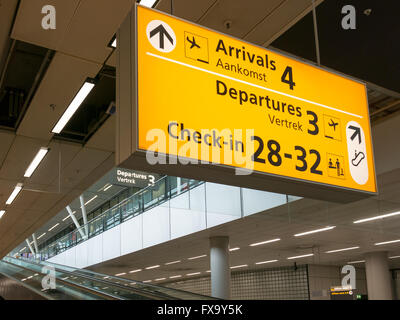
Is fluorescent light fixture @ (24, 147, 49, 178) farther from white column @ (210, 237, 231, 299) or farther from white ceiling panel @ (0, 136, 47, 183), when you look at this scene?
white column @ (210, 237, 231, 299)

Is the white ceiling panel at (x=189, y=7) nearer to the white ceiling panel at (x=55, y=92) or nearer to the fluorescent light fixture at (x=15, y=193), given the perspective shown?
the white ceiling panel at (x=55, y=92)

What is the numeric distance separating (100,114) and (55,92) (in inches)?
54.2

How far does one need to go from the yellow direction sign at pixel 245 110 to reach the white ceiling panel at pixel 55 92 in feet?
8.55

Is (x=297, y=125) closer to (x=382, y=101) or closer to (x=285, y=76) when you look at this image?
(x=285, y=76)

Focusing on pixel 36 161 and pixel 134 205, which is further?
pixel 134 205

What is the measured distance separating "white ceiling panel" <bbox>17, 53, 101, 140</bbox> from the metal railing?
8.39 ft

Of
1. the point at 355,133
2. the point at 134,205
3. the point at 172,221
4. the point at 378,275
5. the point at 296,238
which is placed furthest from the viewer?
the point at 378,275

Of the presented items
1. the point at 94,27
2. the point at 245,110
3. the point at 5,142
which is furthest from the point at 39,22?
the point at 5,142

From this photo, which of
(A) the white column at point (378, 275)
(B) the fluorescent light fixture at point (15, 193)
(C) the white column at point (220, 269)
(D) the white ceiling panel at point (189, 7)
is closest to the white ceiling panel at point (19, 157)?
(B) the fluorescent light fixture at point (15, 193)

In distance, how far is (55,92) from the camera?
5.61 meters

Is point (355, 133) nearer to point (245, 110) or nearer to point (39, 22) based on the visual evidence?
point (245, 110)

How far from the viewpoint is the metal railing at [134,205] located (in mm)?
9062

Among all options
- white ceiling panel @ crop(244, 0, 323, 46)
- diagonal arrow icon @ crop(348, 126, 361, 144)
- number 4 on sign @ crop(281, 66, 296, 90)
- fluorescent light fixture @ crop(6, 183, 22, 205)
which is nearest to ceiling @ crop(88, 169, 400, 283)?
fluorescent light fixture @ crop(6, 183, 22, 205)

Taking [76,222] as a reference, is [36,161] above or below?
above
